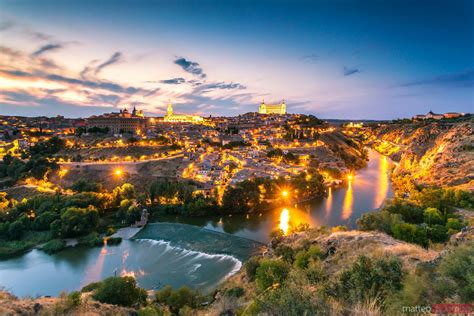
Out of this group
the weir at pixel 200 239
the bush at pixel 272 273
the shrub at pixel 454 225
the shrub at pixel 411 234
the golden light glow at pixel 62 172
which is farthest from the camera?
the golden light glow at pixel 62 172

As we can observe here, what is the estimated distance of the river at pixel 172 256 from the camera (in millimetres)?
12547

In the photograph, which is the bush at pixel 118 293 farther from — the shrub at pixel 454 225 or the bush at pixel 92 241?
the shrub at pixel 454 225

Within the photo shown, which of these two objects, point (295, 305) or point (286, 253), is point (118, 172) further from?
point (295, 305)

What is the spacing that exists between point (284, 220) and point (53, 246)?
14.4 m

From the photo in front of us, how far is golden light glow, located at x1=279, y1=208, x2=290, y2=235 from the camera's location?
58.9 feet

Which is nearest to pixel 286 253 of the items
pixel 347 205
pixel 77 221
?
pixel 77 221

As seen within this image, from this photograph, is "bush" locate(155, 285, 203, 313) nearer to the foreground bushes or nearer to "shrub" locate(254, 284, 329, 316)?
"shrub" locate(254, 284, 329, 316)

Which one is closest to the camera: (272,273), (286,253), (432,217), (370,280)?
(370,280)

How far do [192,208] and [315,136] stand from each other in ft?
109

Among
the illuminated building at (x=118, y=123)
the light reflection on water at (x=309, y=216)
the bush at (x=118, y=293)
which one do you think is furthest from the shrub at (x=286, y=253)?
the illuminated building at (x=118, y=123)

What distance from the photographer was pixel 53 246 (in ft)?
50.2

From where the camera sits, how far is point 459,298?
3105 mm

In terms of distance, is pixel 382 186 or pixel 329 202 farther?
pixel 382 186

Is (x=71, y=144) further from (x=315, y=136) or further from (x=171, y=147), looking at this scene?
(x=315, y=136)
